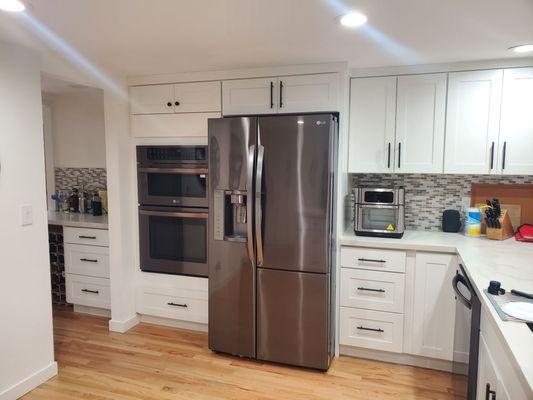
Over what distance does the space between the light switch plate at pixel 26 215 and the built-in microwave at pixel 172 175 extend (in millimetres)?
897

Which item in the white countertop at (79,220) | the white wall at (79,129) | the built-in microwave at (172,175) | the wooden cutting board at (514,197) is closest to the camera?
the wooden cutting board at (514,197)

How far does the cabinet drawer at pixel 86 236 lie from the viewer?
351 cm

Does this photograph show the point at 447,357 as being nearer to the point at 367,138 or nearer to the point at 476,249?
the point at 476,249

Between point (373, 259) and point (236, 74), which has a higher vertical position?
point (236, 74)

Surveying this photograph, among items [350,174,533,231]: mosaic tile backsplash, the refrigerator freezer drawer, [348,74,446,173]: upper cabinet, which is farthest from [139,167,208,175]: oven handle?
[350,174,533,231]: mosaic tile backsplash

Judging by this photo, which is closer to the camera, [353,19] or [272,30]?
[353,19]

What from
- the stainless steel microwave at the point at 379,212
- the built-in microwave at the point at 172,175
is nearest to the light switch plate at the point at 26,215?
the built-in microwave at the point at 172,175

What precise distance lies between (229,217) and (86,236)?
1.59 m

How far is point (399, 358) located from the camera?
112 inches

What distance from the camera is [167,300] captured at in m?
3.29

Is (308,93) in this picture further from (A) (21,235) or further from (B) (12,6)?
(A) (21,235)

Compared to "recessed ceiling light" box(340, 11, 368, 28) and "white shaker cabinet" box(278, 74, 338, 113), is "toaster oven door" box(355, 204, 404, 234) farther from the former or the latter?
"recessed ceiling light" box(340, 11, 368, 28)

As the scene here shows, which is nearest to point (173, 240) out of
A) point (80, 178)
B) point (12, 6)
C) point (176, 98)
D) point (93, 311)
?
point (176, 98)

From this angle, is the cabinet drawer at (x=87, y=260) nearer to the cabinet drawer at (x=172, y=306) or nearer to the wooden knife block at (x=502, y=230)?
the cabinet drawer at (x=172, y=306)
